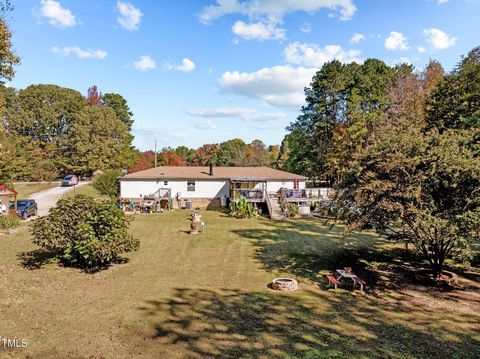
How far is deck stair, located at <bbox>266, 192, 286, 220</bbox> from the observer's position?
90.0ft

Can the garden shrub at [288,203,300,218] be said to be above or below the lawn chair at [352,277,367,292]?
above

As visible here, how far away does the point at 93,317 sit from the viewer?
30.8ft

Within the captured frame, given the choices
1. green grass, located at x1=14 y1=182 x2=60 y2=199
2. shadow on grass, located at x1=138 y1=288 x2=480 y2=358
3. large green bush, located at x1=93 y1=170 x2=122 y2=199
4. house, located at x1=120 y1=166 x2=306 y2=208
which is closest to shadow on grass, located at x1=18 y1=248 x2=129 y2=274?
shadow on grass, located at x1=138 y1=288 x2=480 y2=358

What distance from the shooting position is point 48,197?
3709 centimetres

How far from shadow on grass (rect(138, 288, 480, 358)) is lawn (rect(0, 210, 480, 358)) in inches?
1.2

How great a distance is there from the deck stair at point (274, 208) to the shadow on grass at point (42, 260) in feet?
47.9

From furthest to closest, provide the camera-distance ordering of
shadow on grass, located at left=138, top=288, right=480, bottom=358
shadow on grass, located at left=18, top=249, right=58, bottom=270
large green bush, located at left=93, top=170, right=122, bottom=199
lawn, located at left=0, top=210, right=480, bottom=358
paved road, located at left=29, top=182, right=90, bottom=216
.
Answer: large green bush, located at left=93, top=170, right=122, bottom=199
paved road, located at left=29, top=182, right=90, bottom=216
shadow on grass, located at left=18, top=249, right=58, bottom=270
lawn, located at left=0, top=210, right=480, bottom=358
shadow on grass, located at left=138, top=288, right=480, bottom=358

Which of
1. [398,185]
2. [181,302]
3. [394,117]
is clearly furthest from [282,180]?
[181,302]

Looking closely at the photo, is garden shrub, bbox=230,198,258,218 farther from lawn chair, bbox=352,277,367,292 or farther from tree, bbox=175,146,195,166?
tree, bbox=175,146,195,166

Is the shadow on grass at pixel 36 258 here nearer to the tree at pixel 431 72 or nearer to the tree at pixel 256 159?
the tree at pixel 431 72

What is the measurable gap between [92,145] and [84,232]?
40676 mm

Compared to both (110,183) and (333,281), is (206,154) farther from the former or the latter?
(333,281)

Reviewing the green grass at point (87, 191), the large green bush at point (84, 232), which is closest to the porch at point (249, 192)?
the large green bush at point (84, 232)

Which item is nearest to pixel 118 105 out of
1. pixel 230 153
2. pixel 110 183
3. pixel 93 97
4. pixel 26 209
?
pixel 93 97
